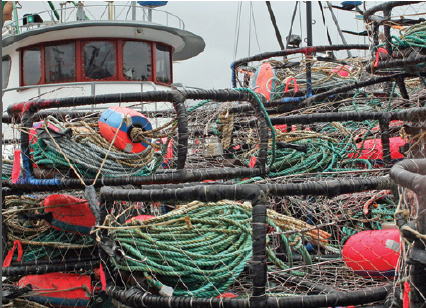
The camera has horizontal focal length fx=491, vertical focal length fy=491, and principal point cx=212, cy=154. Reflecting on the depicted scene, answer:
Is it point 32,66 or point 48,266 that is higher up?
point 32,66

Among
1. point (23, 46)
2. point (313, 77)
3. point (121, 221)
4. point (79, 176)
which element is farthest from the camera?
point (23, 46)

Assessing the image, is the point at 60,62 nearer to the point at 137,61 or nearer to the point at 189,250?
the point at 137,61

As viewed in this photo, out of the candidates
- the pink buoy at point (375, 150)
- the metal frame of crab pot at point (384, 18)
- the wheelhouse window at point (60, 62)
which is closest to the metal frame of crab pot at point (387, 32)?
the metal frame of crab pot at point (384, 18)

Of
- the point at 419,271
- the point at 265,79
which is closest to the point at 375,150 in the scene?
the point at 265,79

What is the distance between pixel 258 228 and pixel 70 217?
6.70 feet

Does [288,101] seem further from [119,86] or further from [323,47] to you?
[119,86]

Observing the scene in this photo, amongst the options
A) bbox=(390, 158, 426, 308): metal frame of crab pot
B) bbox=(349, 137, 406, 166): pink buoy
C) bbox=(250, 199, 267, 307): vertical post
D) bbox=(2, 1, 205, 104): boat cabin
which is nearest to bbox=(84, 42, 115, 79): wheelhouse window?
bbox=(2, 1, 205, 104): boat cabin

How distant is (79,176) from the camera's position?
11.7ft

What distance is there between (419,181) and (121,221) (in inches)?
82.6

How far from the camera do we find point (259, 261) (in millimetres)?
2422

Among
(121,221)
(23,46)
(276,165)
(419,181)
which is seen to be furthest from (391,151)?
(23,46)

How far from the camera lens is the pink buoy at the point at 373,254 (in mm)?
2828

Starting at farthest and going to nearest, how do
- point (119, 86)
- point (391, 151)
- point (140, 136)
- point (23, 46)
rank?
1. point (23, 46)
2. point (119, 86)
3. point (391, 151)
4. point (140, 136)

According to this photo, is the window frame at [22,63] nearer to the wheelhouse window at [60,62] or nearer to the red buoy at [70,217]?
the wheelhouse window at [60,62]
